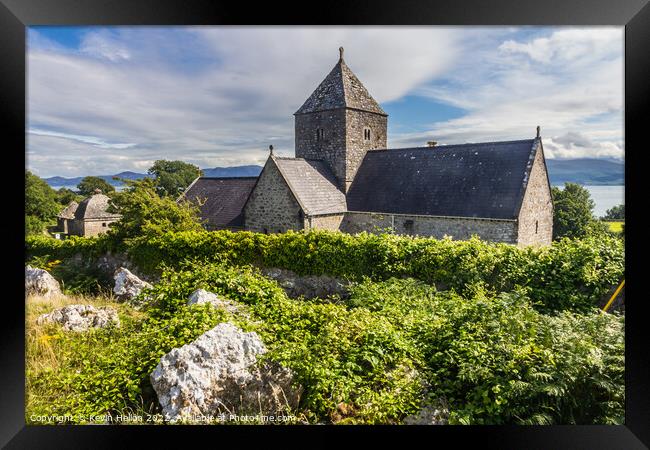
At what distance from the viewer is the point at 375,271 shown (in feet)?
28.9

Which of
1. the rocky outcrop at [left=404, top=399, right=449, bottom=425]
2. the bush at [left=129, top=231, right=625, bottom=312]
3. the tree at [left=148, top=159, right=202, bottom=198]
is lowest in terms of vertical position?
the rocky outcrop at [left=404, top=399, right=449, bottom=425]

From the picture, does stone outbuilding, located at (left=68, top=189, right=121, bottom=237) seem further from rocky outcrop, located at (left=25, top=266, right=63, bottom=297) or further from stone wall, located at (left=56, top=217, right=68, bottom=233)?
rocky outcrop, located at (left=25, top=266, right=63, bottom=297)

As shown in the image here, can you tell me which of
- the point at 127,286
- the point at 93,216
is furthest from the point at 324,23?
the point at 93,216

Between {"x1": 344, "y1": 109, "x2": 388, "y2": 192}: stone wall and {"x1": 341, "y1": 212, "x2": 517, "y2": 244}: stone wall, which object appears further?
{"x1": 344, "y1": 109, "x2": 388, "y2": 192}: stone wall

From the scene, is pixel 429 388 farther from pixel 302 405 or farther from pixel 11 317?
pixel 11 317

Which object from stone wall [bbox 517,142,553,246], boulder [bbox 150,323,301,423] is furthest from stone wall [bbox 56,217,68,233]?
stone wall [bbox 517,142,553,246]

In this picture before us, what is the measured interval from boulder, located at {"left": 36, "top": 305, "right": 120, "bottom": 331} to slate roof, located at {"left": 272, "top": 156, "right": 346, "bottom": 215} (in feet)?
33.0

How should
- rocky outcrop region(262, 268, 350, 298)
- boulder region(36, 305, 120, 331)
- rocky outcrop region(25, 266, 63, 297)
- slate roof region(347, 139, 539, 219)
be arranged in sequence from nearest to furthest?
boulder region(36, 305, 120, 331), rocky outcrop region(25, 266, 63, 297), rocky outcrop region(262, 268, 350, 298), slate roof region(347, 139, 539, 219)

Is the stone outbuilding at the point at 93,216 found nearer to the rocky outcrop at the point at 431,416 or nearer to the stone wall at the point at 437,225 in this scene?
the stone wall at the point at 437,225

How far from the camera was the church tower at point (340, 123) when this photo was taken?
19.2 metres

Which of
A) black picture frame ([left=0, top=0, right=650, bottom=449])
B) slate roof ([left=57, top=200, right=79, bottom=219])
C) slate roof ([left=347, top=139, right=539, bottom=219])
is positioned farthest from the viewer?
slate roof ([left=57, top=200, right=79, bottom=219])

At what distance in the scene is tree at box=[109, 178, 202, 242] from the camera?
11117 millimetres

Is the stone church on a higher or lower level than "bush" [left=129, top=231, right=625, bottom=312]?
higher

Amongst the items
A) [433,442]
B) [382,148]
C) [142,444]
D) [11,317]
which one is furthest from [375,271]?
[382,148]
